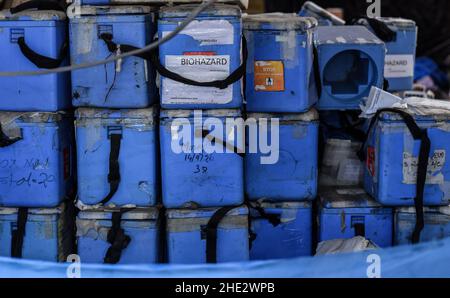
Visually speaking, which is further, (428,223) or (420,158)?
(428,223)

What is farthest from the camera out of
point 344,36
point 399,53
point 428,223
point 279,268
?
point 399,53

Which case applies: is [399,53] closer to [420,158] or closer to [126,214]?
[420,158]

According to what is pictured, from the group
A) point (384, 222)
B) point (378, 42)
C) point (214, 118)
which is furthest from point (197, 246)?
point (378, 42)

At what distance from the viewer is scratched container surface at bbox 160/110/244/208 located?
341cm

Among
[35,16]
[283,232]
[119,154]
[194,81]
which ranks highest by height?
[35,16]

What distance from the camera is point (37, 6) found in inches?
138

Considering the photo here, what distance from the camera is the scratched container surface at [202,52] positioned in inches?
130

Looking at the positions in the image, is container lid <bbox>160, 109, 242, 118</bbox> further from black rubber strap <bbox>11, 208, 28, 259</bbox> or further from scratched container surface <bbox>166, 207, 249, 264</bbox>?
black rubber strap <bbox>11, 208, 28, 259</bbox>

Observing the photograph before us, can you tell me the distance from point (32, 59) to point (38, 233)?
0.89 m

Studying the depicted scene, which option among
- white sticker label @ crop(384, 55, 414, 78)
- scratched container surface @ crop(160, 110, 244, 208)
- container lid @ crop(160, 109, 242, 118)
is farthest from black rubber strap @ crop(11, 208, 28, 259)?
white sticker label @ crop(384, 55, 414, 78)

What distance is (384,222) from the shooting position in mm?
3768

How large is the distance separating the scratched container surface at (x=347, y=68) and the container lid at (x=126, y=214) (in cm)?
120

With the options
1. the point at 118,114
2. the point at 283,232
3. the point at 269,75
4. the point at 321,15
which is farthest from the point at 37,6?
the point at 321,15

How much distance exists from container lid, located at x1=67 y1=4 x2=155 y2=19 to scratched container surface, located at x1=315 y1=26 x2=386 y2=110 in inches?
45.0
